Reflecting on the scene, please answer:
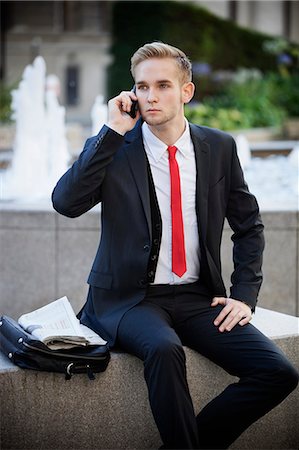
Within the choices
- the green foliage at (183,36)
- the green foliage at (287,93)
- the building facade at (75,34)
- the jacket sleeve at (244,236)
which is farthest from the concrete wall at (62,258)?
the building facade at (75,34)

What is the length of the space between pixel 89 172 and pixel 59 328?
27.8 inches

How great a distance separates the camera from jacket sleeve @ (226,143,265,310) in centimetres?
462

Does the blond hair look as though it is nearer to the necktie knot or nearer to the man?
the man

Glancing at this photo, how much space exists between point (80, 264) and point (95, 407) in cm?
270

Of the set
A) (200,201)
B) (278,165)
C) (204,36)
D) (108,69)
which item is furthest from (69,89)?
(200,201)

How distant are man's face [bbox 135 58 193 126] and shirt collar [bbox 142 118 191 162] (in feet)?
0.41

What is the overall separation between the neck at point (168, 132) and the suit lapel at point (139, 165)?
8 cm

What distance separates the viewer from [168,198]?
15.0 feet

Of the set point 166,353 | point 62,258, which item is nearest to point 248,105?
point 62,258

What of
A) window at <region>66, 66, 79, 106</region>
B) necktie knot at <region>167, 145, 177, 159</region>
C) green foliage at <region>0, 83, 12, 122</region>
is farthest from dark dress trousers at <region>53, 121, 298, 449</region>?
window at <region>66, 66, 79, 106</region>

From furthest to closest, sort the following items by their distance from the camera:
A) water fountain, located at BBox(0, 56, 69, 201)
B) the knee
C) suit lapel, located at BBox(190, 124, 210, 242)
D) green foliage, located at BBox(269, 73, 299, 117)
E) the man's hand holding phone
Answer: green foliage, located at BBox(269, 73, 299, 117), water fountain, located at BBox(0, 56, 69, 201), suit lapel, located at BBox(190, 124, 210, 242), the man's hand holding phone, the knee

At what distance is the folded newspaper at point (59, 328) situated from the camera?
427 cm

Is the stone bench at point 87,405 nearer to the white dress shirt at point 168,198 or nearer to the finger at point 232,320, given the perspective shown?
the finger at point 232,320

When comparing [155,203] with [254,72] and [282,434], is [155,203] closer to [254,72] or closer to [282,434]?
[282,434]
